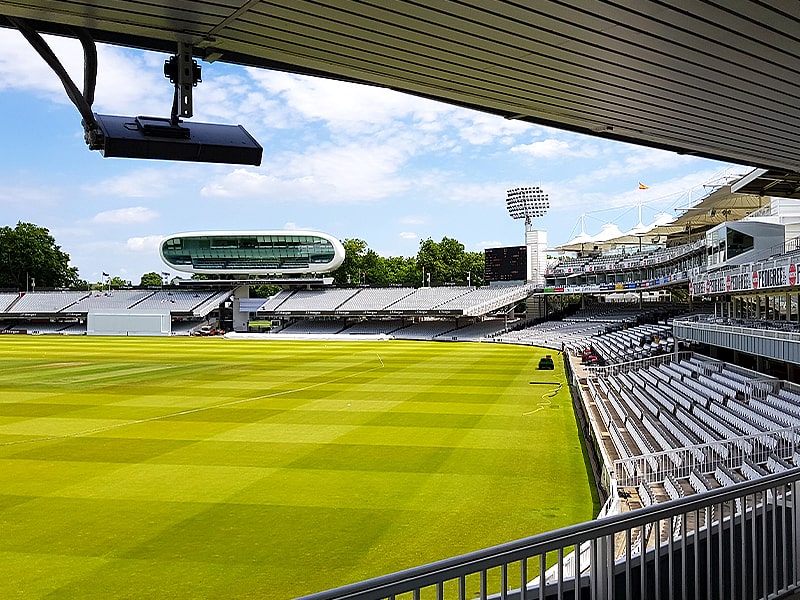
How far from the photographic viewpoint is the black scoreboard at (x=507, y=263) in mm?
67125

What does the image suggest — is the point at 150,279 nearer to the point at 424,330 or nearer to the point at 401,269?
the point at 401,269

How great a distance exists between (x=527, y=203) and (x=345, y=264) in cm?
3391

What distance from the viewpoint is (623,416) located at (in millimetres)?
18250

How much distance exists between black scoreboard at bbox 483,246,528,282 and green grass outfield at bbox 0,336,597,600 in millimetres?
41511

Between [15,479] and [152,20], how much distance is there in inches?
453

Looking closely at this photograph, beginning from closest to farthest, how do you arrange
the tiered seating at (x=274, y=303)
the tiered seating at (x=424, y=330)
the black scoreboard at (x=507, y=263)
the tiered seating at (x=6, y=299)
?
the tiered seating at (x=424, y=330) < the black scoreboard at (x=507, y=263) < the tiered seating at (x=274, y=303) < the tiered seating at (x=6, y=299)

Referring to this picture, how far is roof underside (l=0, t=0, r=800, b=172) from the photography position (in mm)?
3967

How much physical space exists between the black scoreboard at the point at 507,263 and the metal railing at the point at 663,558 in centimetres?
6377

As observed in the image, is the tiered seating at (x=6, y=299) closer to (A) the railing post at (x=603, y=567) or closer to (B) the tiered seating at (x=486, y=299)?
(B) the tiered seating at (x=486, y=299)

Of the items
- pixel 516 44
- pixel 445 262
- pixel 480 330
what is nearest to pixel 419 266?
pixel 445 262

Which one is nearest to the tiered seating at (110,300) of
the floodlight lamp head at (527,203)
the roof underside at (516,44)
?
the floodlight lamp head at (527,203)

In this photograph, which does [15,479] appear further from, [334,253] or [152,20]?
[334,253]

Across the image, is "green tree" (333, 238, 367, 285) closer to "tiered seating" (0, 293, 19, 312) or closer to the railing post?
"tiered seating" (0, 293, 19, 312)

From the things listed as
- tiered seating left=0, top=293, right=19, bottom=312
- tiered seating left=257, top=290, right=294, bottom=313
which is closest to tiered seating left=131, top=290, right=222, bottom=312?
tiered seating left=257, top=290, right=294, bottom=313
